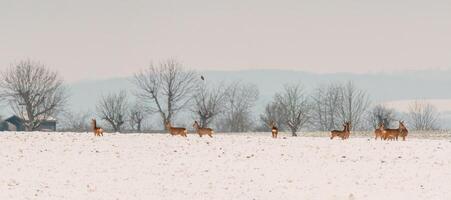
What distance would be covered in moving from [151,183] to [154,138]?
9662mm

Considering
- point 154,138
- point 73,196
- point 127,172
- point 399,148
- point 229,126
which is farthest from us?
point 229,126

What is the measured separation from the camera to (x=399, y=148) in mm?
32312

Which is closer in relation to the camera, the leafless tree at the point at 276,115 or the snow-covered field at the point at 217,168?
the snow-covered field at the point at 217,168

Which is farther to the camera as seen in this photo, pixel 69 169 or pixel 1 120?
pixel 1 120

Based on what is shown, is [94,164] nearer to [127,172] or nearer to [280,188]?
[127,172]

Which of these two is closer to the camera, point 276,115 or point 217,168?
point 217,168

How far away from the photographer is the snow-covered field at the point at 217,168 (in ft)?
80.8

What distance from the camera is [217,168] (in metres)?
28.3

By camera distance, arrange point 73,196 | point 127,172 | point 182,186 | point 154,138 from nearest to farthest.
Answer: point 73,196 < point 182,186 < point 127,172 < point 154,138

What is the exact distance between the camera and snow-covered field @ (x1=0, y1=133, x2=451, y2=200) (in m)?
24.6

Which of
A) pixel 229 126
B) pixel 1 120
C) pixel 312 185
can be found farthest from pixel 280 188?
pixel 1 120

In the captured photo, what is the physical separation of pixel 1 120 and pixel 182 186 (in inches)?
4337

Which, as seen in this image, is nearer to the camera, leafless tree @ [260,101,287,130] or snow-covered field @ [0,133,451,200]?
snow-covered field @ [0,133,451,200]

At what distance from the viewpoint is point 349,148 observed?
32.4 meters
